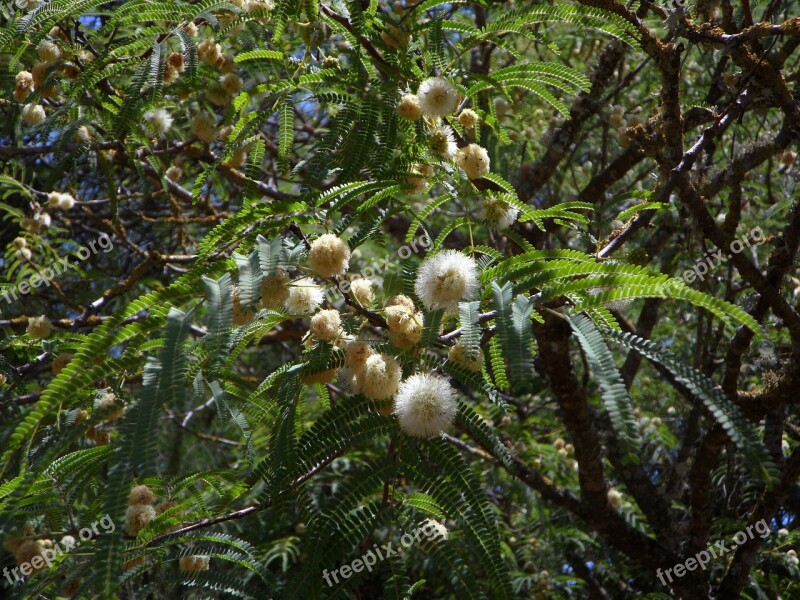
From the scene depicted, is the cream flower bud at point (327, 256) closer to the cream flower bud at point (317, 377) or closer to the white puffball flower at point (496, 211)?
the cream flower bud at point (317, 377)

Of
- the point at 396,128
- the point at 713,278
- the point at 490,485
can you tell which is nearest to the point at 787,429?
the point at 713,278

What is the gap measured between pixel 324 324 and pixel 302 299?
0.11 meters

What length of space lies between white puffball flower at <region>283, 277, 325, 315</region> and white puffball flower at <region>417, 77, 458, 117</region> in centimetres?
73

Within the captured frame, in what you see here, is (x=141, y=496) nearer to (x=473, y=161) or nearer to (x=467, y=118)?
(x=473, y=161)

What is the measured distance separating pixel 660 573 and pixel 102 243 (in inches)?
169

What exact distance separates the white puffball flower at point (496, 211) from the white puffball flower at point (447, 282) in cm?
54

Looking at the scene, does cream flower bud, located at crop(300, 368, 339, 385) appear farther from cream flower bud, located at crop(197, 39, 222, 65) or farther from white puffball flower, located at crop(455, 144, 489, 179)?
cream flower bud, located at crop(197, 39, 222, 65)

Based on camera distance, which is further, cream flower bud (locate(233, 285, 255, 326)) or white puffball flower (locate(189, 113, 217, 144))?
white puffball flower (locate(189, 113, 217, 144))

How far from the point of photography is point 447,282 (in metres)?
1.92

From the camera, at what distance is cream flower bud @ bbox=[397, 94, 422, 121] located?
2377mm

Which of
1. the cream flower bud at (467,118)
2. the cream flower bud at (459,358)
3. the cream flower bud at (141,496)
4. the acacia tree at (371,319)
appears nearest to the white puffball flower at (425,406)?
the acacia tree at (371,319)

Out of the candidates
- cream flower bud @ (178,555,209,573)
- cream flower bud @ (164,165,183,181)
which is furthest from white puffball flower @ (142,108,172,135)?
cream flower bud @ (178,555,209,573)

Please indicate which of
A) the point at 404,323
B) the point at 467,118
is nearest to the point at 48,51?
the point at 467,118

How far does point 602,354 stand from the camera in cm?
151
